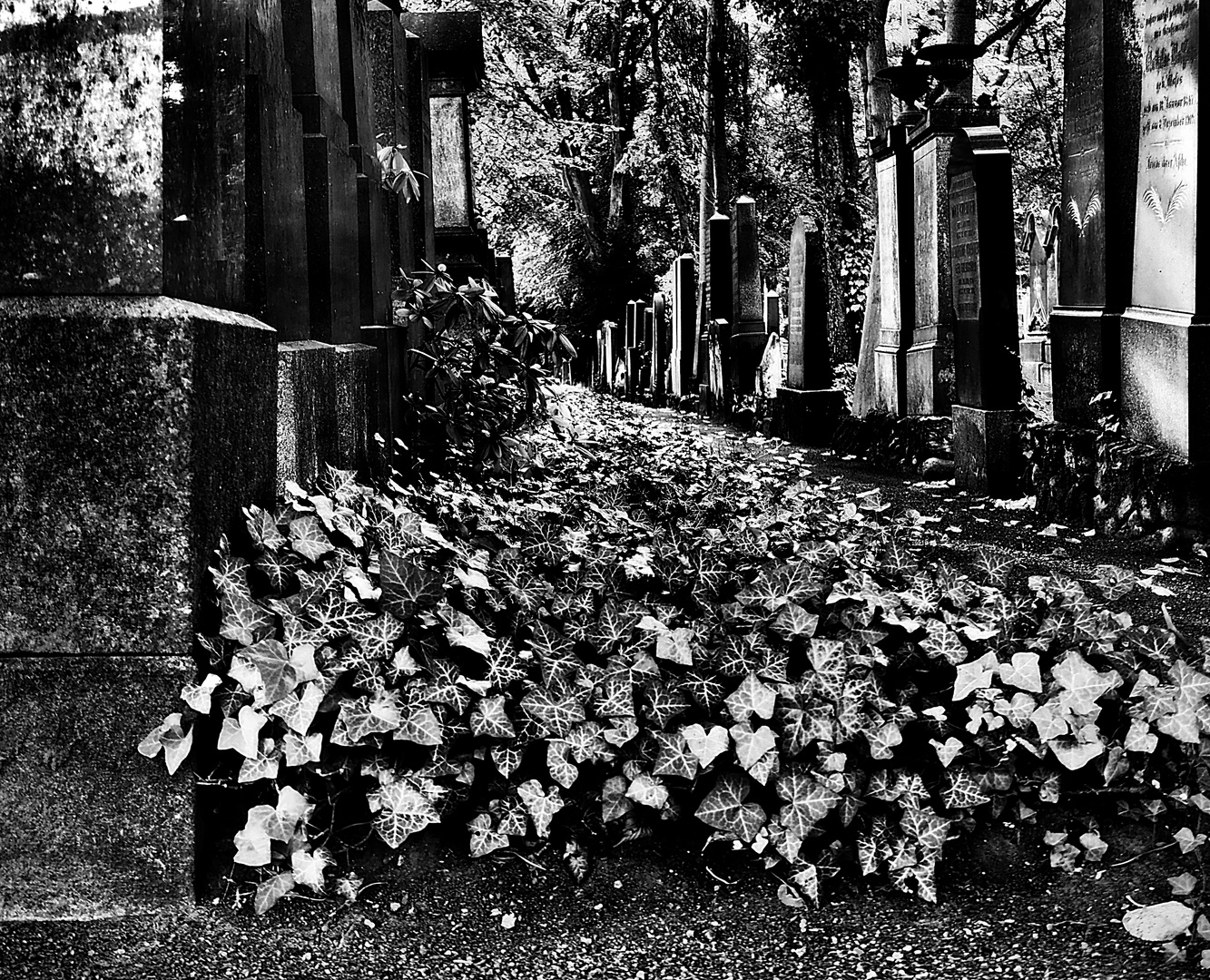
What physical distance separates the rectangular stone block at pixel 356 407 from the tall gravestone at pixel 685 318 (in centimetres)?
1404

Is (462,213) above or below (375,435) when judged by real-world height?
above

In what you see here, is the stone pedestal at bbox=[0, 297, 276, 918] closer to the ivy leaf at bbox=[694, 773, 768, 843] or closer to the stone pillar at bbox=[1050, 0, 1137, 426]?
the ivy leaf at bbox=[694, 773, 768, 843]

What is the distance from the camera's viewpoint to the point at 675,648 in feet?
8.66

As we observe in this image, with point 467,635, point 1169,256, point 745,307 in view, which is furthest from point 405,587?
point 745,307

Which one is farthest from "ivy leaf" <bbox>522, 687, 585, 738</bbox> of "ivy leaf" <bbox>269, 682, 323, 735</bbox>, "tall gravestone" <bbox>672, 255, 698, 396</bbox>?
"tall gravestone" <bbox>672, 255, 698, 396</bbox>

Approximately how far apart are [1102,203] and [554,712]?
22.2 ft

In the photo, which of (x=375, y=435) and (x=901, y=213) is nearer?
(x=375, y=435)

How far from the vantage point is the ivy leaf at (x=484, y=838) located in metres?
2.40

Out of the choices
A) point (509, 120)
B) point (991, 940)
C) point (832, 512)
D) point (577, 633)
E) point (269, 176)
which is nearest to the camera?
point (991, 940)

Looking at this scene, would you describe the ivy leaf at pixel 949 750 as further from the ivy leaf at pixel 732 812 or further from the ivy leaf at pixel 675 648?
the ivy leaf at pixel 675 648

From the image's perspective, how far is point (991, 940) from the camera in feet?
7.40

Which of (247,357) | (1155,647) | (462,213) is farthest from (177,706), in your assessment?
(462,213)

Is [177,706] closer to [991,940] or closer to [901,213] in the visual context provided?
[991,940]

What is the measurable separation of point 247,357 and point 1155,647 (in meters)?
2.13
